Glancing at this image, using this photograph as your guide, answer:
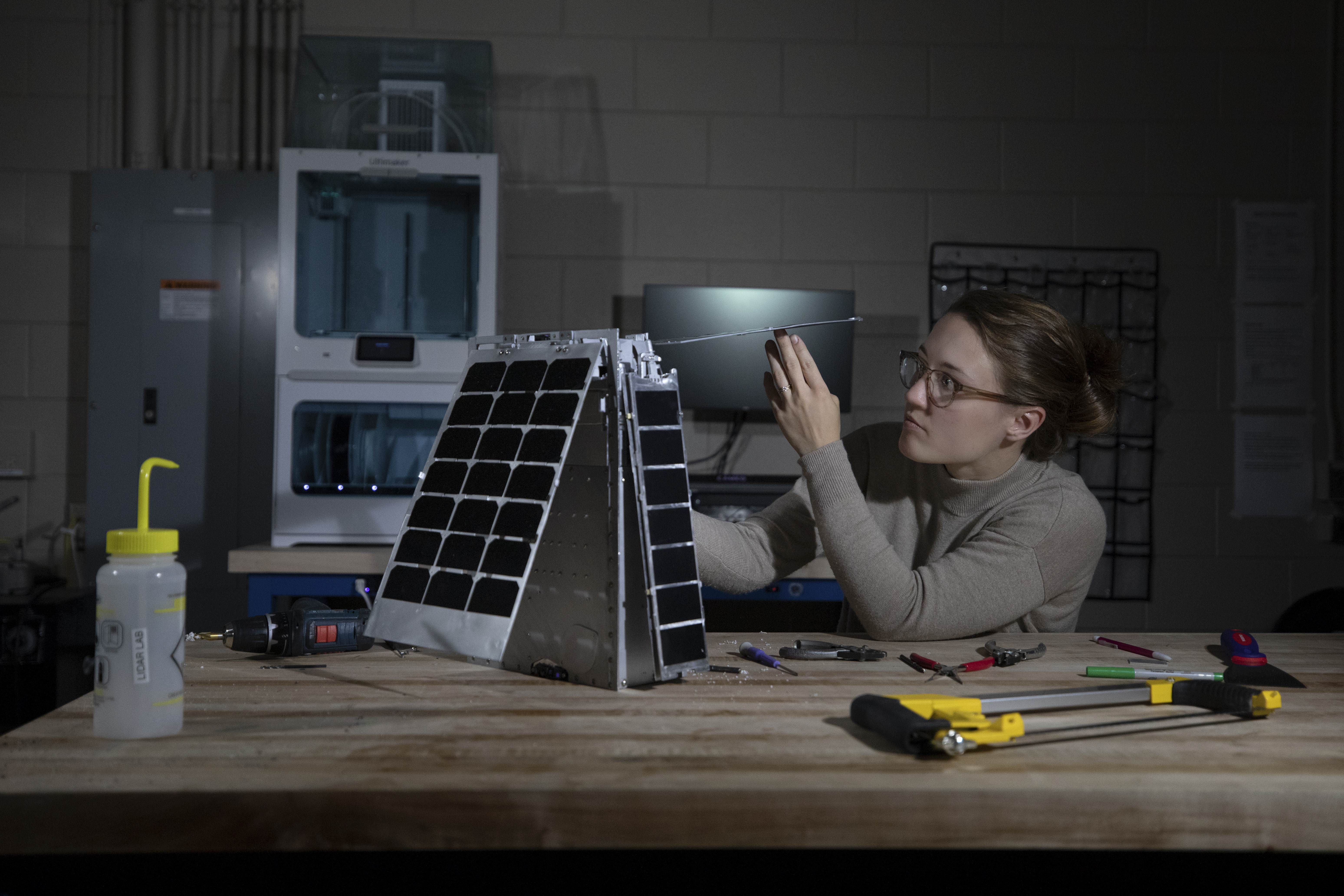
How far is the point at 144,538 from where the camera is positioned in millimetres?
688

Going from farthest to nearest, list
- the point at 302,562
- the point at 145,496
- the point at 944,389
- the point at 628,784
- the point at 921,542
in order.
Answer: the point at 302,562
the point at 921,542
the point at 944,389
the point at 145,496
the point at 628,784

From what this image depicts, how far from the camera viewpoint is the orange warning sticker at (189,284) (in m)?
2.46

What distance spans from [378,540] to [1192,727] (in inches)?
72.3

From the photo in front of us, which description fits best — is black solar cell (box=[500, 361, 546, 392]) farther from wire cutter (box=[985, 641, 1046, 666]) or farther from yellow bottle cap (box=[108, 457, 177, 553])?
wire cutter (box=[985, 641, 1046, 666])

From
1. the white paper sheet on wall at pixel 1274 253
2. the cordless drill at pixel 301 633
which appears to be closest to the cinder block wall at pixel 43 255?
the cordless drill at pixel 301 633

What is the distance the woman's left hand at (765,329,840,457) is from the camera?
1.21 m

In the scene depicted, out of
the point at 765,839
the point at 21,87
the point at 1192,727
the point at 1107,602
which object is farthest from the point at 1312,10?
the point at 21,87

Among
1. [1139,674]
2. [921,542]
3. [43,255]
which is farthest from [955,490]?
[43,255]

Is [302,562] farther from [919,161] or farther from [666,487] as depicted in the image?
[919,161]

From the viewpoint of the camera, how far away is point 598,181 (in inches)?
110

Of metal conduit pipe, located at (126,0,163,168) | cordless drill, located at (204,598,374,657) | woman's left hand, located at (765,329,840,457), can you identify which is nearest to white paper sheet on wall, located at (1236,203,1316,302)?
woman's left hand, located at (765,329,840,457)

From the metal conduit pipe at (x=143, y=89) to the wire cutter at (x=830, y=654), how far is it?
2512 millimetres

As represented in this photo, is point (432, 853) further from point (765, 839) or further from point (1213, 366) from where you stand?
point (1213, 366)

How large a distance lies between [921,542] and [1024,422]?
257 mm
